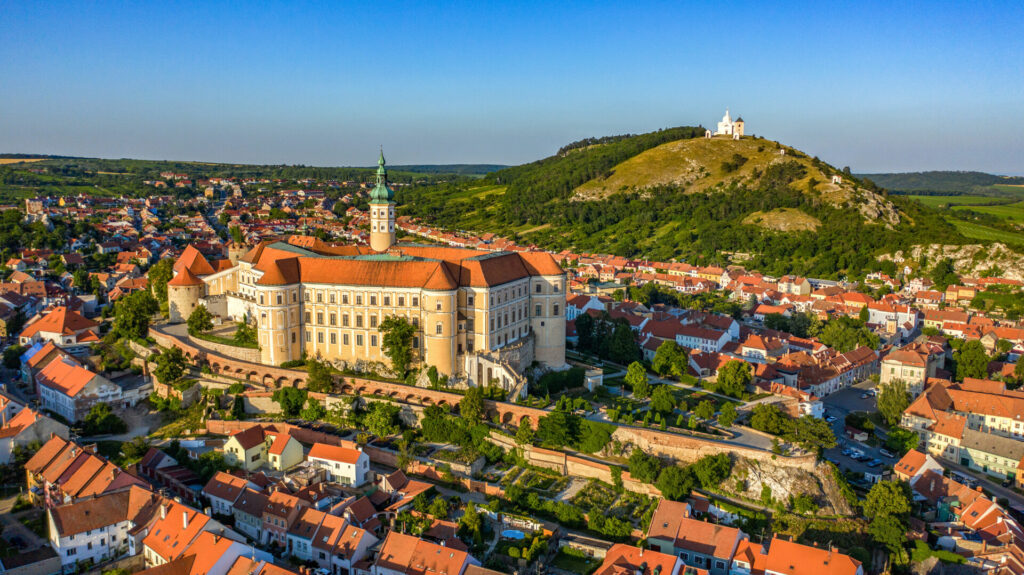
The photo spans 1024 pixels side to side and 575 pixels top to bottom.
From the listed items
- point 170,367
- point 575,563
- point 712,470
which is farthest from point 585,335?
point 170,367

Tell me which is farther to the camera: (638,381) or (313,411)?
(638,381)

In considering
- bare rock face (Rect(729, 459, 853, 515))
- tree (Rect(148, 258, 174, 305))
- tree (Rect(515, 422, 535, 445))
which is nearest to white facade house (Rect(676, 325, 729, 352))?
bare rock face (Rect(729, 459, 853, 515))

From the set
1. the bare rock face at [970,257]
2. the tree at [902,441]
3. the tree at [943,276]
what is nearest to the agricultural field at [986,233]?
the bare rock face at [970,257]

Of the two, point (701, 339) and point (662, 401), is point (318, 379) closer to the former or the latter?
point (662, 401)

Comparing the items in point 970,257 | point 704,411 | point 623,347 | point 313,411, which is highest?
point 970,257

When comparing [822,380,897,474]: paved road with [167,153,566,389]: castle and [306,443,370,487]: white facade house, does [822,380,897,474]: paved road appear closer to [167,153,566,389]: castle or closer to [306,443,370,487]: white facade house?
[167,153,566,389]: castle
